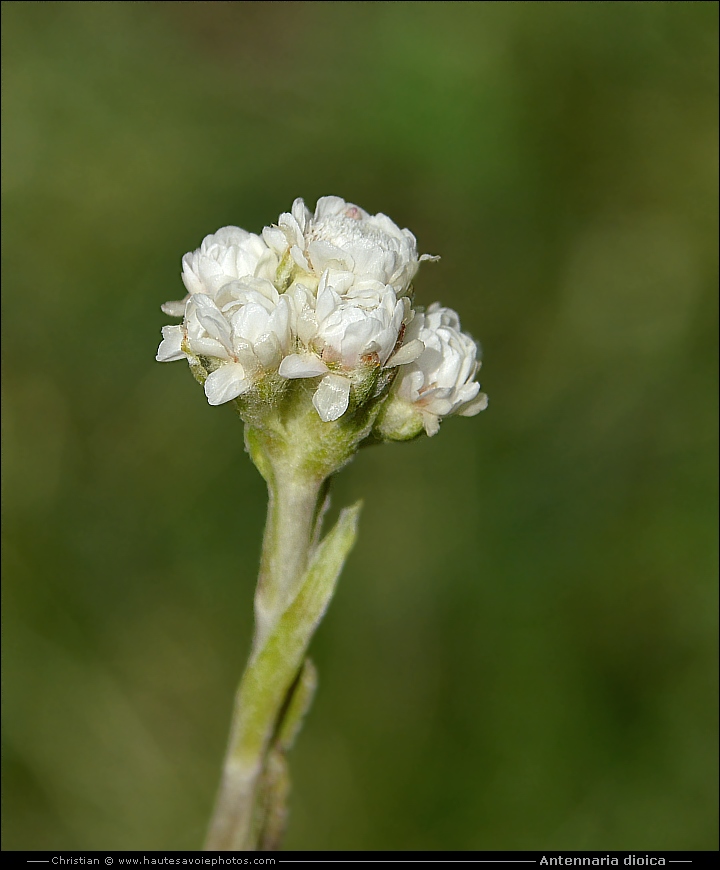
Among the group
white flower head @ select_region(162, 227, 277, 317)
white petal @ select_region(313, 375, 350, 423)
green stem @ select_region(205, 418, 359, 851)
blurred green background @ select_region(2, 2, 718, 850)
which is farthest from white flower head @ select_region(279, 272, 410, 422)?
blurred green background @ select_region(2, 2, 718, 850)

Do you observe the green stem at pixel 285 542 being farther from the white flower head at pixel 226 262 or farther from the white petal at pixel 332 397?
the white flower head at pixel 226 262

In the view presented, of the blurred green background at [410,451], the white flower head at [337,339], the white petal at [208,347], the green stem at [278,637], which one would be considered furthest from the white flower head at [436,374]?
the blurred green background at [410,451]

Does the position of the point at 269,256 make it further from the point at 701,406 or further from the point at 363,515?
the point at 701,406

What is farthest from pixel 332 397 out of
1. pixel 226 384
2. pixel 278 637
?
pixel 278 637

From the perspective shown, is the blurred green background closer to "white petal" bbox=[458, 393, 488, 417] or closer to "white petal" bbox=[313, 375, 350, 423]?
"white petal" bbox=[458, 393, 488, 417]

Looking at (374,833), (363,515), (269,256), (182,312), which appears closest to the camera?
(269,256)

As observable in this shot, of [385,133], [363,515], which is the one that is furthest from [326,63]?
[363,515]
